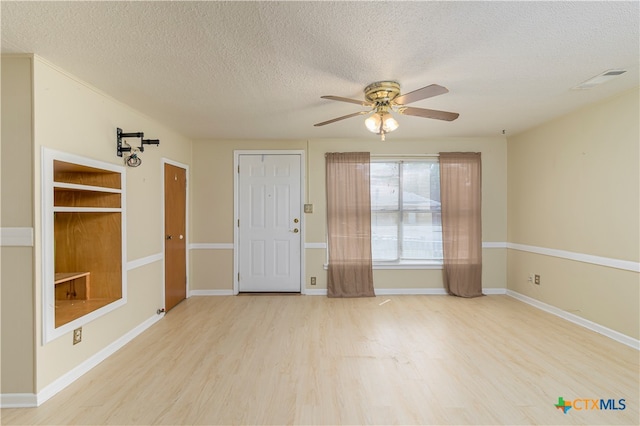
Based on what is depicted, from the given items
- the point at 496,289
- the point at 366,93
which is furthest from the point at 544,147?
the point at 366,93

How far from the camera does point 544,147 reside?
3621 millimetres

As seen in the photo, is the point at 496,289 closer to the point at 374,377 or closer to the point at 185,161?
the point at 374,377

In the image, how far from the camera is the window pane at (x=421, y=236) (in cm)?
439

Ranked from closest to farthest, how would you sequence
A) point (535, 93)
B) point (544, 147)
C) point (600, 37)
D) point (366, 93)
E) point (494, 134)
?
point (600, 37), point (366, 93), point (535, 93), point (544, 147), point (494, 134)

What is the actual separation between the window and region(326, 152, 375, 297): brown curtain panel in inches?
7.0

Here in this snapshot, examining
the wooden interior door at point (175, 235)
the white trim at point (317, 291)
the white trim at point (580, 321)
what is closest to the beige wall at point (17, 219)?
the wooden interior door at point (175, 235)

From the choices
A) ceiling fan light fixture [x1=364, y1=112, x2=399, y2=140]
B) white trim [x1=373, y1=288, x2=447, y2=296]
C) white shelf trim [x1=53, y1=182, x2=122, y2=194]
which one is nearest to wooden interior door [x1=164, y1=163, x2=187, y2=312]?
white shelf trim [x1=53, y1=182, x2=122, y2=194]

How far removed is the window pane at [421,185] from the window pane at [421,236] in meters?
A: 0.15

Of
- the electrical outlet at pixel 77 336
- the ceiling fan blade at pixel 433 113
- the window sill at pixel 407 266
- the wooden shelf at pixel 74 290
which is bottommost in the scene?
the electrical outlet at pixel 77 336

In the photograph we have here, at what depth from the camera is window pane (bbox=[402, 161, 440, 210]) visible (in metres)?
4.38

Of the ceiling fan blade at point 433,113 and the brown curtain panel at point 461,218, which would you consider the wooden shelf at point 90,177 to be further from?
the brown curtain panel at point 461,218

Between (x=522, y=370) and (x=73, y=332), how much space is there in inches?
137

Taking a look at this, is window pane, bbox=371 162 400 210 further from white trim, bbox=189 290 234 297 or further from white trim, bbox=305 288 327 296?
white trim, bbox=189 290 234 297

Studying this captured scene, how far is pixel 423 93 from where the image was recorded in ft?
6.56
